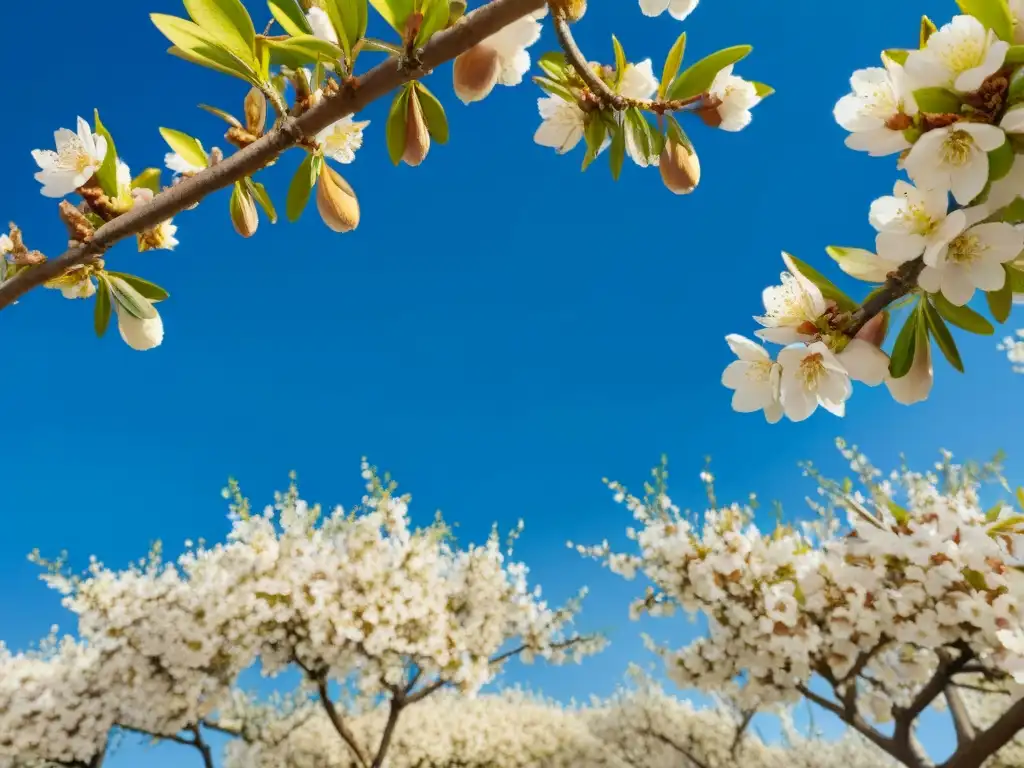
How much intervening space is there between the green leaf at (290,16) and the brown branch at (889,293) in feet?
2.64

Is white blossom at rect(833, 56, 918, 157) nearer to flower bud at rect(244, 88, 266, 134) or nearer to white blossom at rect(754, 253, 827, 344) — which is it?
white blossom at rect(754, 253, 827, 344)

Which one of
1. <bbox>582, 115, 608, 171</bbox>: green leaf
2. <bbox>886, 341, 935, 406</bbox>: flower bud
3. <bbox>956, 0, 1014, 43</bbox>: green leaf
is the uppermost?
<bbox>582, 115, 608, 171</bbox>: green leaf

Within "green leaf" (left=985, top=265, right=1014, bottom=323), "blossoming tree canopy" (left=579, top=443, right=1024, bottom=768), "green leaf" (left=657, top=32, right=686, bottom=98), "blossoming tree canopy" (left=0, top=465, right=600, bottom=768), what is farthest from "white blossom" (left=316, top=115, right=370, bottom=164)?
"blossoming tree canopy" (left=0, top=465, right=600, bottom=768)

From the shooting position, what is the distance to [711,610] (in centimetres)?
458

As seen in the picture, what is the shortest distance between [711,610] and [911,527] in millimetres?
1580

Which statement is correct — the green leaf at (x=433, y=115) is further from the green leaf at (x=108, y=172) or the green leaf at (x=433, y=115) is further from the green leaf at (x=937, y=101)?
the green leaf at (x=937, y=101)

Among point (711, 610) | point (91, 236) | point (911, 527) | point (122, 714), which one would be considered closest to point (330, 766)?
point (122, 714)

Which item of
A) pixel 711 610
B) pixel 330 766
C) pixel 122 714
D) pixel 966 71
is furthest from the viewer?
pixel 330 766

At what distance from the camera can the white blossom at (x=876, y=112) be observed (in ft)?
2.43

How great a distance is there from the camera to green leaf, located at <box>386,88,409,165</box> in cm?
92

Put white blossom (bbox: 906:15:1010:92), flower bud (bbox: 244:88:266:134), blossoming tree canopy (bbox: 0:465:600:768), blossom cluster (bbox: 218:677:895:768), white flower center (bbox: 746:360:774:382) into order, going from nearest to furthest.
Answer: white blossom (bbox: 906:15:1010:92), flower bud (bbox: 244:88:266:134), white flower center (bbox: 746:360:774:382), blossoming tree canopy (bbox: 0:465:600:768), blossom cluster (bbox: 218:677:895:768)

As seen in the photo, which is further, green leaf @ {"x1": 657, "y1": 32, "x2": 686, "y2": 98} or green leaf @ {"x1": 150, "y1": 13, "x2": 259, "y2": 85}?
green leaf @ {"x1": 657, "y1": 32, "x2": 686, "y2": 98}

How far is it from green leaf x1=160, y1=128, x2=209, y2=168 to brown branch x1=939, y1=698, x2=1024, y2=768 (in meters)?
4.67

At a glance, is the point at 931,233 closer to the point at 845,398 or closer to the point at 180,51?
the point at 845,398
